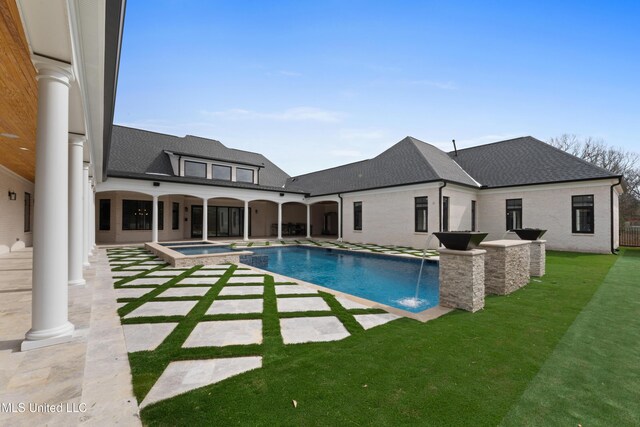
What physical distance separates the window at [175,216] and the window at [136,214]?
1.26m

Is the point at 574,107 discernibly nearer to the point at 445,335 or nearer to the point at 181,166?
the point at 445,335

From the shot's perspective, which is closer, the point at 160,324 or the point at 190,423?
the point at 190,423

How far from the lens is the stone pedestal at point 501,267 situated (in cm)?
550

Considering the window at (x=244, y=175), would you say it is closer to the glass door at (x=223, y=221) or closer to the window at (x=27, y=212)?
the glass door at (x=223, y=221)

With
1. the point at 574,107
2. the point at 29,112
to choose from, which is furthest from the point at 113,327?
the point at 574,107

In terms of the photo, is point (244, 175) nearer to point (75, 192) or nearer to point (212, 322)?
point (75, 192)

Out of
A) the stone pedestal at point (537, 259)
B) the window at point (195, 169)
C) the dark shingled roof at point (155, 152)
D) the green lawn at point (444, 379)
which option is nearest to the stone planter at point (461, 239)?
the green lawn at point (444, 379)

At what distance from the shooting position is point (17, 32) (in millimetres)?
2918

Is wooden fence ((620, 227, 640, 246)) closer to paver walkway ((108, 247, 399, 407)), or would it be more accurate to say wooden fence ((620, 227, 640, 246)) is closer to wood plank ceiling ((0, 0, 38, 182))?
paver walkway ((108, 247, 399, 407))

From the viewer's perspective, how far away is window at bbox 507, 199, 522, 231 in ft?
47.9

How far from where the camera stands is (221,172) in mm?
18797

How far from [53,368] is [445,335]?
13.8 ft

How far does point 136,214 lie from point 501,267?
17720mm

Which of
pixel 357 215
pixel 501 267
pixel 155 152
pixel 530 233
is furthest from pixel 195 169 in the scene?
pixel 530 233
